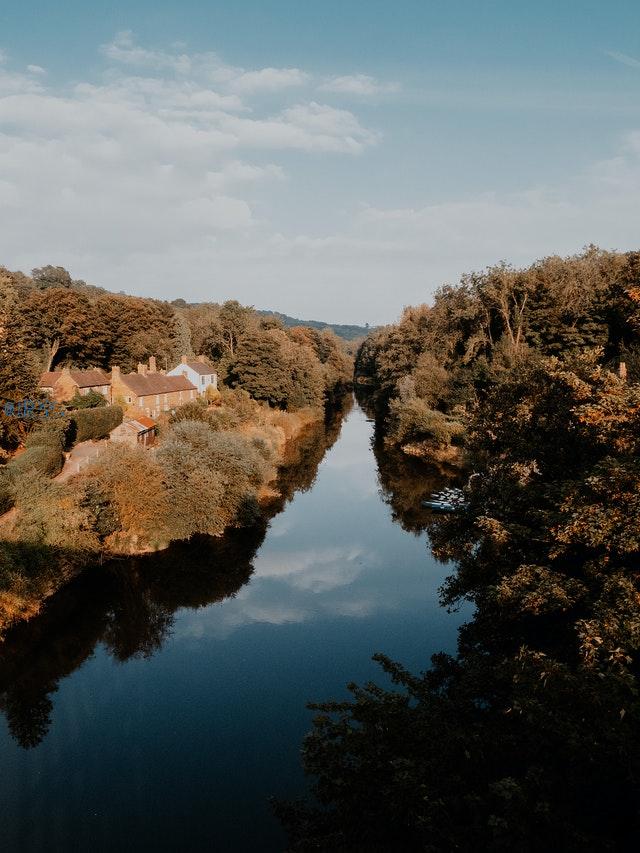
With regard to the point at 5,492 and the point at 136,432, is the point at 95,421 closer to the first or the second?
the point at 136,432

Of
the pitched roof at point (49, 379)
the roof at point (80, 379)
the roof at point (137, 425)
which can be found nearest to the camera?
the roof at point (137, 425)

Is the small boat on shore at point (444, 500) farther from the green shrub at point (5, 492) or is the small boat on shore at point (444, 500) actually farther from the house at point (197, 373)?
the house at point (197, 373)

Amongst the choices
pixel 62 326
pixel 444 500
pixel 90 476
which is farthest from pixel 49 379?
pixel 444 500

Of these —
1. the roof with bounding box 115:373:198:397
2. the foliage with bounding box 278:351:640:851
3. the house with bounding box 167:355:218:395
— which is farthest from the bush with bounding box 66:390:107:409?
the foliage with bounding box 278:351:640:851

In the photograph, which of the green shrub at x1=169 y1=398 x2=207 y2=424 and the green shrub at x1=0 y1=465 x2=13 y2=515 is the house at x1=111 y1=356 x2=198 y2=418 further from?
the green shrub at x1=0 y1=465 x2=13 y2=515

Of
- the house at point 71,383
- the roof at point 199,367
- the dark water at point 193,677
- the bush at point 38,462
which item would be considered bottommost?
the dark water at point 193,677

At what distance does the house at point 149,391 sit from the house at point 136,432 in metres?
5.10

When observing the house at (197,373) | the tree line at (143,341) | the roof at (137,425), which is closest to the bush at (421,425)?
the tree line at (143,341)

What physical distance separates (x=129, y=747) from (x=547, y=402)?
16279 millimetres

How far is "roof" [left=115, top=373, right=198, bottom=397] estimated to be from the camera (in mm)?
52812

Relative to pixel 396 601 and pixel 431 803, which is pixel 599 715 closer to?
pixel 431 803

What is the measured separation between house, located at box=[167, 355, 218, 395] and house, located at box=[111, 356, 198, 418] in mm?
762

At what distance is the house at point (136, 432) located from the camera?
42.0 m

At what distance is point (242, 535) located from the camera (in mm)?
33719
